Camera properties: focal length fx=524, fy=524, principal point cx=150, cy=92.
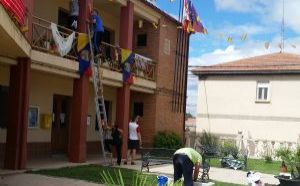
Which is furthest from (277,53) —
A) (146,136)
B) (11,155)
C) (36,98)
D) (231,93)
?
(11,155)

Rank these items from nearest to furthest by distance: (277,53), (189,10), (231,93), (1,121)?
1. (1,121)
2. (189,10)
3. (231,93)
4. (277,53)

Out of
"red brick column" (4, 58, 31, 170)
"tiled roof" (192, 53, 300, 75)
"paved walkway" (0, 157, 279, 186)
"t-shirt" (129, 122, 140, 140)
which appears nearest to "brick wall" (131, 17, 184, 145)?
"paved walkway" (0, 157, 279, 186)

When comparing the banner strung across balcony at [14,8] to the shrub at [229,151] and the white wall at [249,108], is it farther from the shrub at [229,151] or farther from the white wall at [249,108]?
the white wall at [249,108]

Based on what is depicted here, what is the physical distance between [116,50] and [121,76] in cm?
108

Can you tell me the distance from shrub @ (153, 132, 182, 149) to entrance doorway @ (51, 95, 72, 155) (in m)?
4.77

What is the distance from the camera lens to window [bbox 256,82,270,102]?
32438mm

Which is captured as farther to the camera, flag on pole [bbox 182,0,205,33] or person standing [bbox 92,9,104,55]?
flag on pole [bbox 182,0,205,33]

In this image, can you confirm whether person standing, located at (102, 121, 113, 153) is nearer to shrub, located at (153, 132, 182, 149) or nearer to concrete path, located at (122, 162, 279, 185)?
concrete path, located at (122, 162, 279, 185)

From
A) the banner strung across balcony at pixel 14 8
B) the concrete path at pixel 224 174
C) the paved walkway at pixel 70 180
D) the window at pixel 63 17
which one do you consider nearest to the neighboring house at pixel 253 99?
the concrete path at pixel 224 174

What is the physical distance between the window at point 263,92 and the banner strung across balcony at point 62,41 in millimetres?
17954

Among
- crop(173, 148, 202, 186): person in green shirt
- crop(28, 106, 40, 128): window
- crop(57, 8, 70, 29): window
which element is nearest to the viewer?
crop(173, 148, 202, 186): person in green shirt

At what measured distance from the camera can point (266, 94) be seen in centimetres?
3250

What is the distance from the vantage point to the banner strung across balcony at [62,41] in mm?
16391

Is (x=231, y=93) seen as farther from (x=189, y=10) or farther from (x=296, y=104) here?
(x=189, y=10)
